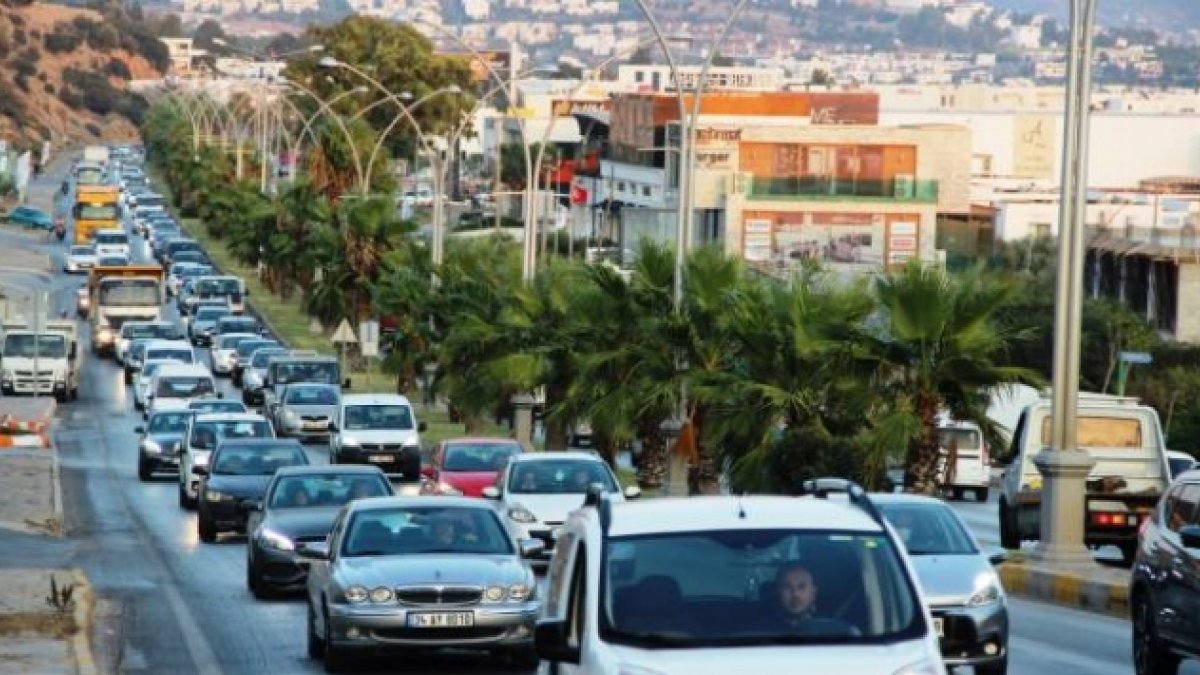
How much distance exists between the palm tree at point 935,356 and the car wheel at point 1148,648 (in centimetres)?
1409

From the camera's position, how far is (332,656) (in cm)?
2100

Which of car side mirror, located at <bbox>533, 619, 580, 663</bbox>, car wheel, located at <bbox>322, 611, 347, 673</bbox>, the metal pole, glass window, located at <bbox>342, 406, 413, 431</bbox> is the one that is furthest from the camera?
glass window, located at <bbox>342, 406, 413, 431</bbox>

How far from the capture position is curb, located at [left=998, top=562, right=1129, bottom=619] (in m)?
25.9

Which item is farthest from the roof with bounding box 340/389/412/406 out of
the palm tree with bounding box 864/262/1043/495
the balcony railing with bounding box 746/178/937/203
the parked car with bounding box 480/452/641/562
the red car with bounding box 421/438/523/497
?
the balcony railing with bounding box 746/178/937/203

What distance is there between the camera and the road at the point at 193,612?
21953 millimetres

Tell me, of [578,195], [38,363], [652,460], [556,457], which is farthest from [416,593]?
[578,195]

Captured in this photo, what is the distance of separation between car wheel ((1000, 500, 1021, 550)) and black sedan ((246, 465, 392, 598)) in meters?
8.04

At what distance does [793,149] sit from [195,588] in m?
87.2

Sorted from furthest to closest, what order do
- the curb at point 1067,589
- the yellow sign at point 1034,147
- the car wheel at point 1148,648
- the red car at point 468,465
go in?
the yellow sign at point 1034,147 → the red car at point 468,465 → the curb at point 1067,589 → the car wheel at point 1148,648

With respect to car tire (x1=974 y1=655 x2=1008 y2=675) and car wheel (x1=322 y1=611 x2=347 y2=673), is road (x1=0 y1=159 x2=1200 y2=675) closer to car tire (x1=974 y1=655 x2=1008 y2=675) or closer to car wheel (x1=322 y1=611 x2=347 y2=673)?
car wheel (x1=322 y1=611 x2=347 y2=673)

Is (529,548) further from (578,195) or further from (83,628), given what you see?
(578,195)

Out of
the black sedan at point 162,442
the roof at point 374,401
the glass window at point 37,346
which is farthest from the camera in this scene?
the glass window at point 37,346

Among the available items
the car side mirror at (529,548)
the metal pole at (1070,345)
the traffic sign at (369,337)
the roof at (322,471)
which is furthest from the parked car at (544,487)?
the traffic sign at (369,337)

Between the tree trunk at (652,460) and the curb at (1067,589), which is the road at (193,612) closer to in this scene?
the curb at (1067,589)
